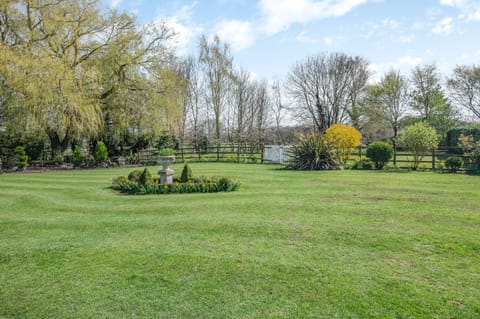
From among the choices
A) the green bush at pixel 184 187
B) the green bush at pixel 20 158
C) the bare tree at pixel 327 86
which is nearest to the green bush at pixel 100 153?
the green bush at pixel 20 158

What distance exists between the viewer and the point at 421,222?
18.3 feet

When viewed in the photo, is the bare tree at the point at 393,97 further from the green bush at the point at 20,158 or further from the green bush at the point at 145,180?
the green bush at the point at 20,158

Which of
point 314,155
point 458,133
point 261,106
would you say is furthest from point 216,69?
point 458,133

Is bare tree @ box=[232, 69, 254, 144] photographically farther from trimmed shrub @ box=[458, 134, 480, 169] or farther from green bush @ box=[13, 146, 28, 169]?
trimmed shrub @ box=[458, 134, 480, 169]

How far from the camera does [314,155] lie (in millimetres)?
15742

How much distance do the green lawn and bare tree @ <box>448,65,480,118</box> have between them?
26.1 metres

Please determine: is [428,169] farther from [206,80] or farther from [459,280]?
[206,80]

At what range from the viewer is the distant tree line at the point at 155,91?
17516mm

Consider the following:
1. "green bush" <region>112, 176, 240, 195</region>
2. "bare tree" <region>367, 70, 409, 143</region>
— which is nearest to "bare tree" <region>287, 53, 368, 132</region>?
"bare tree" <region>367, 70, 409, 143</region>

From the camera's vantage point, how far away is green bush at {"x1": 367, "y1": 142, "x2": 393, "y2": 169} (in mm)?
15859

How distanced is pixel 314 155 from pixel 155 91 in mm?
12091

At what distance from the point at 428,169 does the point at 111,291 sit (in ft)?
52.1

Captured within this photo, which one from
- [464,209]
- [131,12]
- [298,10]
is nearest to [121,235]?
[464,209]

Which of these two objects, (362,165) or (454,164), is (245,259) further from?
(362,165)
